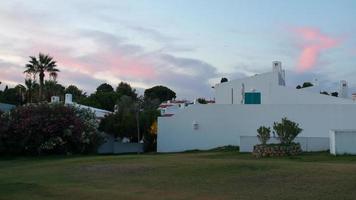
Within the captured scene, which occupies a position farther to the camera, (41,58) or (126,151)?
(41,58)

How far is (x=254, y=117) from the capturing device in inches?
1578

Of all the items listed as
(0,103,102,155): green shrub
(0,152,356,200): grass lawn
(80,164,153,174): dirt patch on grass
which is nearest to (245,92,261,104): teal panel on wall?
(0,103,102,155): green shrub

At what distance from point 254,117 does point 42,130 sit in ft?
Answer: 48.6

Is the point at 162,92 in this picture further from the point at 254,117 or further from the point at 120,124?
the point at 254,117

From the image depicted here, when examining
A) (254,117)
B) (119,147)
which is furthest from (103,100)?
(254,117)

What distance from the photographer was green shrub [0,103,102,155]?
38.4 metres

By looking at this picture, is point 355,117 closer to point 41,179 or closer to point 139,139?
point 139,139

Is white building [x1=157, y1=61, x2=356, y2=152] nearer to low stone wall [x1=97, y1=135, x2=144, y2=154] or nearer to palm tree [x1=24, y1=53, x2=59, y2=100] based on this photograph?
low stone wall [x1=97, y1=135, x2=144, y2=154]

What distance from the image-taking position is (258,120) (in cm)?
3997

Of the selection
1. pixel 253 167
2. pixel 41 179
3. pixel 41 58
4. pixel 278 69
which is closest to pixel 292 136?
pixel 253 167

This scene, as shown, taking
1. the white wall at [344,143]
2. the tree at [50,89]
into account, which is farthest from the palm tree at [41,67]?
the white wall at [344,143]

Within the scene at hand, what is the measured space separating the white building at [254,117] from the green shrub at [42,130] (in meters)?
6.75

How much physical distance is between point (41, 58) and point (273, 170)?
166 feet

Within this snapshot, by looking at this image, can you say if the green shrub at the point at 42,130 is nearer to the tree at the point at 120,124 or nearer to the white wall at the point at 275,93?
the tree at the point at 120,124
